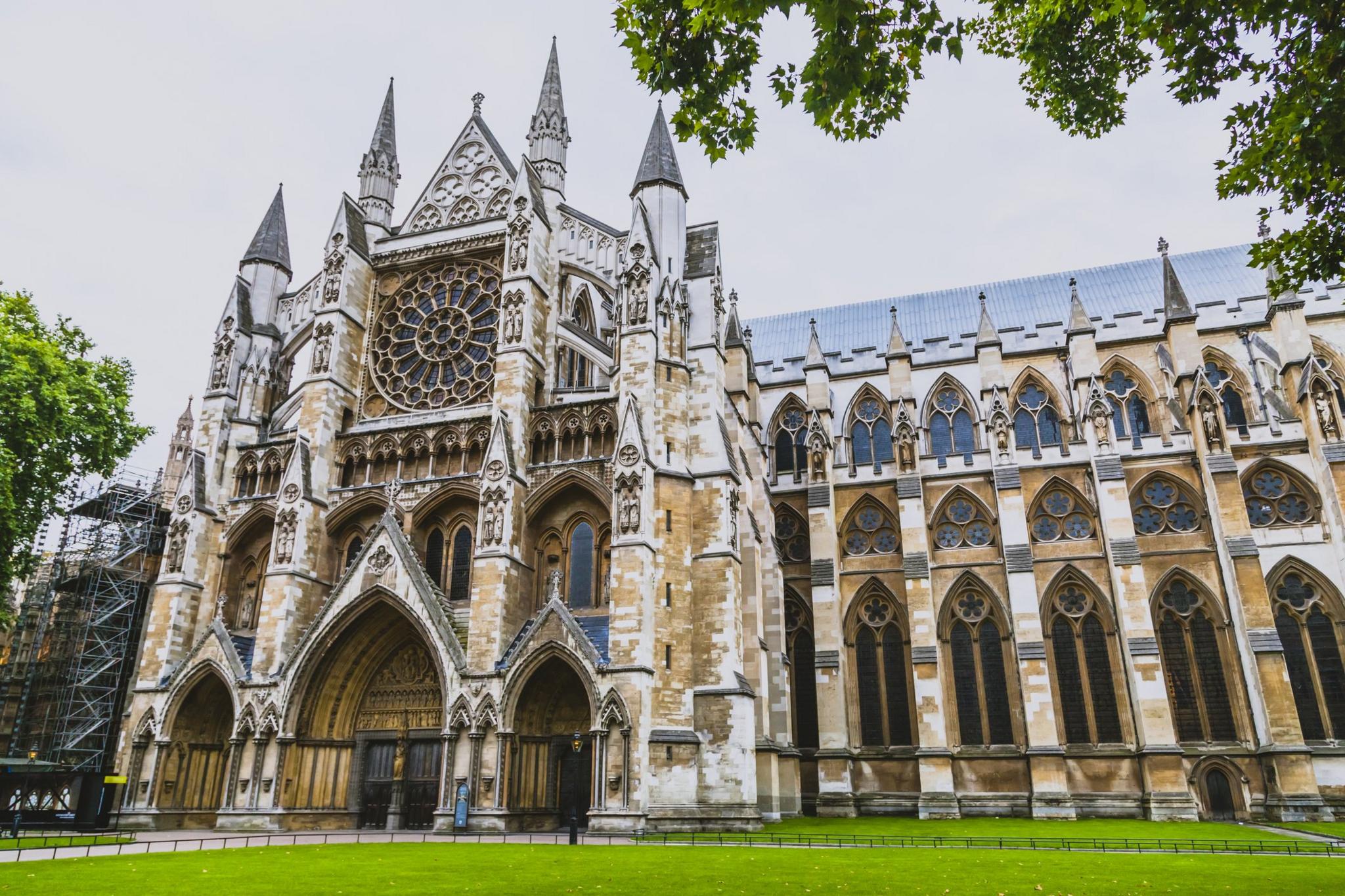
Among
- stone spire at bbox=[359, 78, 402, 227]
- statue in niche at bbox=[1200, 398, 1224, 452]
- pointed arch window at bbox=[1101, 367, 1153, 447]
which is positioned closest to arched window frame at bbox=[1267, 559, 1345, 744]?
statue in niche at bbox=[1200, 398, 1224, 452]

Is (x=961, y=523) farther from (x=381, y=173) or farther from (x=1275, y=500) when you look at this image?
(x=381, y=173)

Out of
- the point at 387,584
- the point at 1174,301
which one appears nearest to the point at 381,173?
the point at 387,584

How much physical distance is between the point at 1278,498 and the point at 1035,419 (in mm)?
8163

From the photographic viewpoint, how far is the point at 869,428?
36094mm

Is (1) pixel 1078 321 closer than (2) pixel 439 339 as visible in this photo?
No

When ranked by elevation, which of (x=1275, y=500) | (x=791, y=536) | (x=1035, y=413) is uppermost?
(x=1035, y=413)

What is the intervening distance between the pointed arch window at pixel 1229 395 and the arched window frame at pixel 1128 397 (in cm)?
214

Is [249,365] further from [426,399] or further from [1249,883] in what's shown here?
[1249,883]

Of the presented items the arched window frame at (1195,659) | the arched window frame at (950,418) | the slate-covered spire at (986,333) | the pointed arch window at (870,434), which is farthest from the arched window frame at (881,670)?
the slate-covered spire at (986,333)

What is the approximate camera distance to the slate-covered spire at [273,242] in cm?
3141

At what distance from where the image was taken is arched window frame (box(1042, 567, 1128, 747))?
92.2 feet

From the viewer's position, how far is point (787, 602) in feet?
108

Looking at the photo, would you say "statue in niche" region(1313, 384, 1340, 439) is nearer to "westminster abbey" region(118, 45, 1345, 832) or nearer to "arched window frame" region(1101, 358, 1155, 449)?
"westminster abbey" region(118, 45, 1345, 832)

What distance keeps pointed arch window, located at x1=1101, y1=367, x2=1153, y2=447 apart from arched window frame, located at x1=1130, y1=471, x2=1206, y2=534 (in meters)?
2.64
